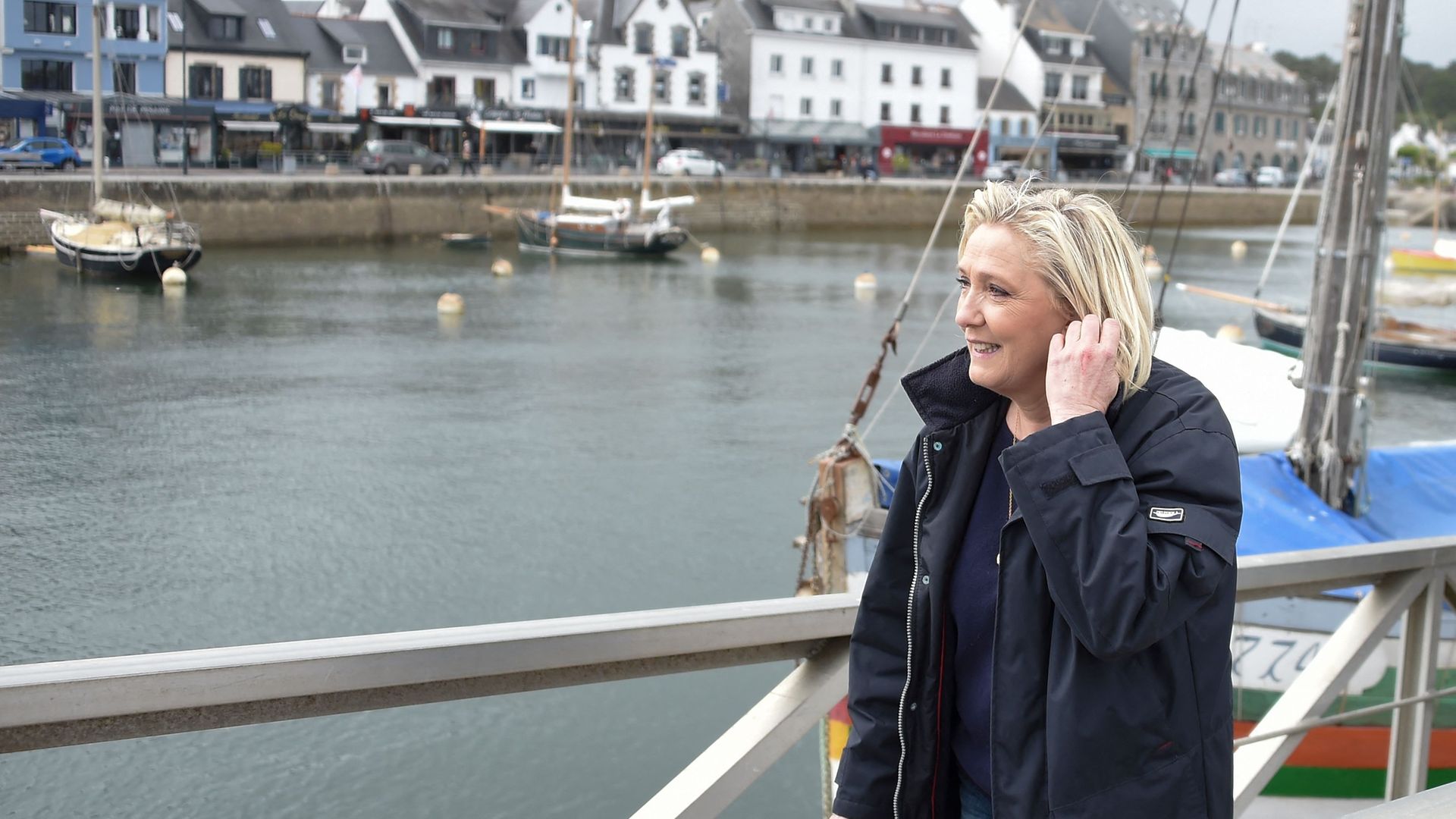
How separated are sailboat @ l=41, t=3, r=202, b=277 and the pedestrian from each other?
14.5 m

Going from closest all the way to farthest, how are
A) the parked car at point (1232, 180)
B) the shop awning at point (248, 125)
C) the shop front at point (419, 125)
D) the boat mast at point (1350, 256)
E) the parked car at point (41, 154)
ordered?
the boat mast at point (1350, 256) → the parked car at point (41, 154) → the shop awning at point (248, 125) → the shop front at point (419, 125) → the parked car at point (1232, 180)

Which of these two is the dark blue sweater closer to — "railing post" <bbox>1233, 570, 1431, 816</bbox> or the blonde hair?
the blonde hair

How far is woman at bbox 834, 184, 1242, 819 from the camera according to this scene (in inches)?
63.4

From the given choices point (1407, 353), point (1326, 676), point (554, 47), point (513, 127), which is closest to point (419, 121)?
point (513, 127)

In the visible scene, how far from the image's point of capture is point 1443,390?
2248cm

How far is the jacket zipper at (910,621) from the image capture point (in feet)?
6.08

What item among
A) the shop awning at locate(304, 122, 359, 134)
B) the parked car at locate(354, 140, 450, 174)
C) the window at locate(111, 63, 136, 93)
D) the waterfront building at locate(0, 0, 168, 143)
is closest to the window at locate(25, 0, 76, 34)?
the waterfront building at locate(0, 0, 168, 143)

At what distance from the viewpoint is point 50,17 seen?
1811 inches

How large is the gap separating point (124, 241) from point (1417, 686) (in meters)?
31.4

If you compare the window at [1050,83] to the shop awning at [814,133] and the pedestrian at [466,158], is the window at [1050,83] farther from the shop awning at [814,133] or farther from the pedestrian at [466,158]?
the pedestrian at [466,158]

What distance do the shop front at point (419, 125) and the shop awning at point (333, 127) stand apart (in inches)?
16.0

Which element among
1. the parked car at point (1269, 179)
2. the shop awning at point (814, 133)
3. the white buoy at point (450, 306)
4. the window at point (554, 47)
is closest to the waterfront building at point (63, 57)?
the window at point (554, 47)

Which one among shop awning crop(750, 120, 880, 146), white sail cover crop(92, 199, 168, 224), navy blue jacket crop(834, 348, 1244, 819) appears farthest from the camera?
shop awning crop(750, 120, 880, 146)

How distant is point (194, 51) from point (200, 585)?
42.1 m
